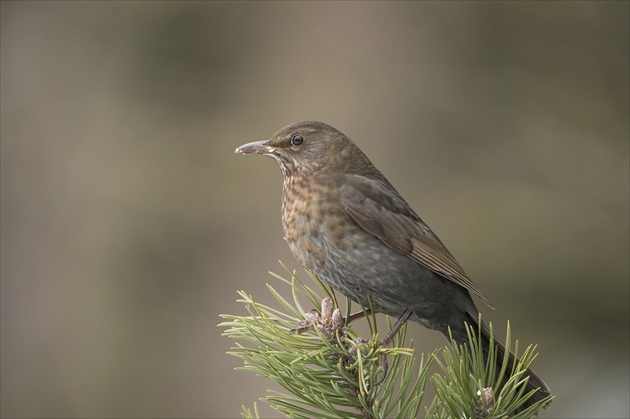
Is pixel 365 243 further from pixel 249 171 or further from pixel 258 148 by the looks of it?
pixel 249 171

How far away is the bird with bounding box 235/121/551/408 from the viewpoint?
10.3 ft

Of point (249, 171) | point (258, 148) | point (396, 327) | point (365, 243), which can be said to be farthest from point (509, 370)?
point (249, 171)

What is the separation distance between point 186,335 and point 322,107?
74.6 inches

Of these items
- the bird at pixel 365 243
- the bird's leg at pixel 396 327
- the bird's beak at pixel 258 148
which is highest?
the bird's beak at pixel 258 148

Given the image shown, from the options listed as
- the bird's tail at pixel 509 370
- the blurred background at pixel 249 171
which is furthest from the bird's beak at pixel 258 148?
the blurred background at pixel 249 171

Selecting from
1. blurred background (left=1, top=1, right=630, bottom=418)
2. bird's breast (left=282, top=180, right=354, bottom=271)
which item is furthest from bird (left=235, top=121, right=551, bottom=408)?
blurred background (left=1, top=1, right=630, bottom=418)

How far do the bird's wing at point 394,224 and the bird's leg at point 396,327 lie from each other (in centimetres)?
19

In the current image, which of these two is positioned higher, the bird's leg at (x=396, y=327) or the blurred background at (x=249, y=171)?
the blurred background at (x=249, y=171)

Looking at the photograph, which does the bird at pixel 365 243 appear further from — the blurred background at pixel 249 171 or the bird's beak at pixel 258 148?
the blurred background at pixel 249 171

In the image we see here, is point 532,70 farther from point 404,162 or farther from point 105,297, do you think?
point 105,297

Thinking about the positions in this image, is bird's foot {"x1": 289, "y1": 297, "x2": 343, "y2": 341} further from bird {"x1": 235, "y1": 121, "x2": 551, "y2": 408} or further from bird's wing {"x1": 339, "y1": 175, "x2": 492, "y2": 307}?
bird's wing {"x1": 339, "y1": 175, "x2": 492, "y2": 307}

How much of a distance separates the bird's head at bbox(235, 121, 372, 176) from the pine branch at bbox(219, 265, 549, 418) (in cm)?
101

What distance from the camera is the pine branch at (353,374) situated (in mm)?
2232

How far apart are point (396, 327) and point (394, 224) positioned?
50cm
